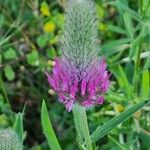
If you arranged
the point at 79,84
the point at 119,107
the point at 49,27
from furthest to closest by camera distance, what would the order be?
the point at 49,27 < the point at 119,107 < the point at 79,84

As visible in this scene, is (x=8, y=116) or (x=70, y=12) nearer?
(x=70, y=12)

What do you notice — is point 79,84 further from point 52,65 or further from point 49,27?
point 49,27

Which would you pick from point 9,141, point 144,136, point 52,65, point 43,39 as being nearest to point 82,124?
point 9,141

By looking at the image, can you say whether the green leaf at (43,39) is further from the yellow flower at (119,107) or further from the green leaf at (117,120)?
Answer: the green leaf at (117,120)

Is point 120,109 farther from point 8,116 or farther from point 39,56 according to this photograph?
point 39,56

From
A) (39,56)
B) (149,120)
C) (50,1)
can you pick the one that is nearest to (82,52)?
(149,120)

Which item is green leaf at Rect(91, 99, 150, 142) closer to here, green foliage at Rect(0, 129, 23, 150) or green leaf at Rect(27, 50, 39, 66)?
green foliage at Rect(0, 129, 23, 150)

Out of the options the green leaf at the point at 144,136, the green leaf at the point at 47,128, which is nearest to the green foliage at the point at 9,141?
the green leaf at the point at 47,128
